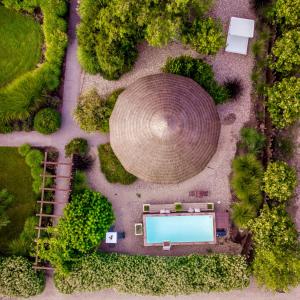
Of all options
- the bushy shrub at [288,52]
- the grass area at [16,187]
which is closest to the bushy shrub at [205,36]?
the bushy shrub at [288,52]

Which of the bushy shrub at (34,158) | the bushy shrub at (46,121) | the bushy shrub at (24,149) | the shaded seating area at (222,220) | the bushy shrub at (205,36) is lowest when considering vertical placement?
the shaded seating area at (222,220)

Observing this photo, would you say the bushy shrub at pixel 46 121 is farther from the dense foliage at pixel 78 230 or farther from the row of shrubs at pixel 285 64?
the row of shrubs at pixel 285 64

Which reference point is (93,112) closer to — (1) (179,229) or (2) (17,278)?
(1) (179,229)

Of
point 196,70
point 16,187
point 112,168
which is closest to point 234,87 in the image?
point 196,70

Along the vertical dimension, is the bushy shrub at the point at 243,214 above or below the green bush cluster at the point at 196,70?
below

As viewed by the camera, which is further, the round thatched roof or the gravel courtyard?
the gravel courtyard

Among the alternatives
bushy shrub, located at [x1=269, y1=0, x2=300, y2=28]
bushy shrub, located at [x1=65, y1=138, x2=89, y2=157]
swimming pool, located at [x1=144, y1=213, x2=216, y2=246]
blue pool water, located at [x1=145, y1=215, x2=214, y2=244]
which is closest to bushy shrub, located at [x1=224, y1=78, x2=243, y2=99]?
bushy shrub, located at [x1=269, y1=0, x2=300, y2=28]

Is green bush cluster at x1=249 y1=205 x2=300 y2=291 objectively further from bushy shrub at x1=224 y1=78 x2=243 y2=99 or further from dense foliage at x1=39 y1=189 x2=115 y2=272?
dense foliage at x1=39 y1=189 x2=115 y2=272
